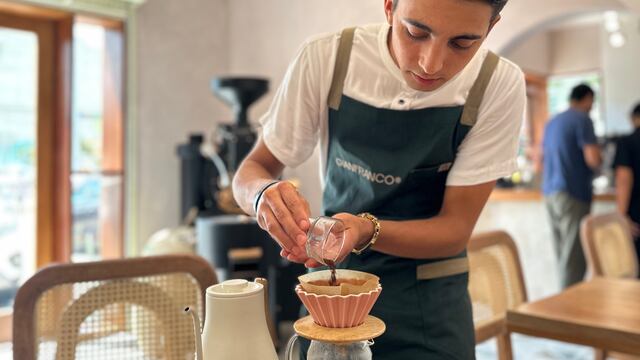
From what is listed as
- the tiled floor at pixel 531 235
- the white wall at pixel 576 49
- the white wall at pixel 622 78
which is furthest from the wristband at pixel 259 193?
the white wall at pixel 576 49

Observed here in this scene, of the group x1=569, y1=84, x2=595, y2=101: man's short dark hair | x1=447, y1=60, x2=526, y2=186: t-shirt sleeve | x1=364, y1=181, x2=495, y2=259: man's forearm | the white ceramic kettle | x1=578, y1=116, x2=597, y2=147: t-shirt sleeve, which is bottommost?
the white ceramic kettle

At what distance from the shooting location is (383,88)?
110 centimetres

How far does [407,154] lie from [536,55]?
25.6 ft

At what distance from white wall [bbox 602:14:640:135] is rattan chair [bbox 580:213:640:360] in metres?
5.33

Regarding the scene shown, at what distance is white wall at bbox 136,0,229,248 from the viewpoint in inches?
172

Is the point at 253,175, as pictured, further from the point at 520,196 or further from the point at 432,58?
the point at 520,196

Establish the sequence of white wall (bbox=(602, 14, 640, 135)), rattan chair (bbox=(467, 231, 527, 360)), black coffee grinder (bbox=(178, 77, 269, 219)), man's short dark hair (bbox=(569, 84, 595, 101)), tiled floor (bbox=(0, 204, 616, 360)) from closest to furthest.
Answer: rattan chair (bbox=(467, 231, 527, 360)) → black coffee grinder (bbox=(178, 77, 269, 219)) → man's short dark hair (bbox=(569, 84, 595, 101)) → tiled floor (bbox=(0, 204, 616, 360)) → white wall (bbox=(602, 14, 640, 135))

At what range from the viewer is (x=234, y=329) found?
0.70 metres

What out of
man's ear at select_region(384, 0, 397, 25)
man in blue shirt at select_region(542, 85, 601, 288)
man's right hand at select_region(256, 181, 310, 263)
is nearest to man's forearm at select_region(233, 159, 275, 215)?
man's right hand at select_region(256, 181, 310, 263)

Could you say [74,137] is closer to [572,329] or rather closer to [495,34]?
[495,34]

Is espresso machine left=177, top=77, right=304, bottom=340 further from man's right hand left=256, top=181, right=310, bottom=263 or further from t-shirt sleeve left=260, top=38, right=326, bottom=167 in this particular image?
man's right hand left=256, top=181, right=310, bottom=263

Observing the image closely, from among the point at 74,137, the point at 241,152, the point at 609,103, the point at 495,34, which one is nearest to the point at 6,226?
the point at 74,137

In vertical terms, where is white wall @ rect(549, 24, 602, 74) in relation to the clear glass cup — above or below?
above

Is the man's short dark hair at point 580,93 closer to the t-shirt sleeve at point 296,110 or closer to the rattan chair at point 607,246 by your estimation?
the rattan chair at point 607,246
